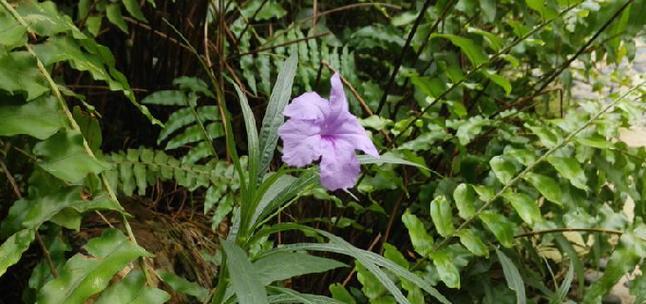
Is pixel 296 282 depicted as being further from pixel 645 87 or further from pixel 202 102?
pixel 645 87

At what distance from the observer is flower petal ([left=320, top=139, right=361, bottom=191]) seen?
0.72m

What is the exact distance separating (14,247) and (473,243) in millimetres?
738

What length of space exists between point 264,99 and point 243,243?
2.60 feet

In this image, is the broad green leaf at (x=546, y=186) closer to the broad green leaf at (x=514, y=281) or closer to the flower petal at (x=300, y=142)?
the broad green leaf at (x=514, y=281)

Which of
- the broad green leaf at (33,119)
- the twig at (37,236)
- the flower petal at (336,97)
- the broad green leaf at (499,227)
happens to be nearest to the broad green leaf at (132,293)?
the twig at (37,236)

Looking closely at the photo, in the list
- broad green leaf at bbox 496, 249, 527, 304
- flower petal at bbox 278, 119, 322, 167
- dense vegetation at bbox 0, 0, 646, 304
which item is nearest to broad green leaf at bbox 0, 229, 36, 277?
dense vegetation at bbox 0, 0, 646, 304

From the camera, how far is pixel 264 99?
5.25 ft

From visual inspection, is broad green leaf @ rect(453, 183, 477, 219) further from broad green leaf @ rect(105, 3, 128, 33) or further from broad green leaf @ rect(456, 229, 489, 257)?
broad green leaf @ rect(105, 3, 128, 33)

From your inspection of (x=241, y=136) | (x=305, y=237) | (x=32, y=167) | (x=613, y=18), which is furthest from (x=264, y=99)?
(x=613, y=18)

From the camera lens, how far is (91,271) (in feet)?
2.76

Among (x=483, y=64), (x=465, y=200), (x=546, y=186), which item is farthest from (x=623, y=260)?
(x=483, y=64)

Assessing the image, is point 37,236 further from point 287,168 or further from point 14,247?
point 287,168

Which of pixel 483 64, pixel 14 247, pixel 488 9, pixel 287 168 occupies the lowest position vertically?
pixel 14 247

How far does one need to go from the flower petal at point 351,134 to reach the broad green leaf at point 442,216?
1.47ft
